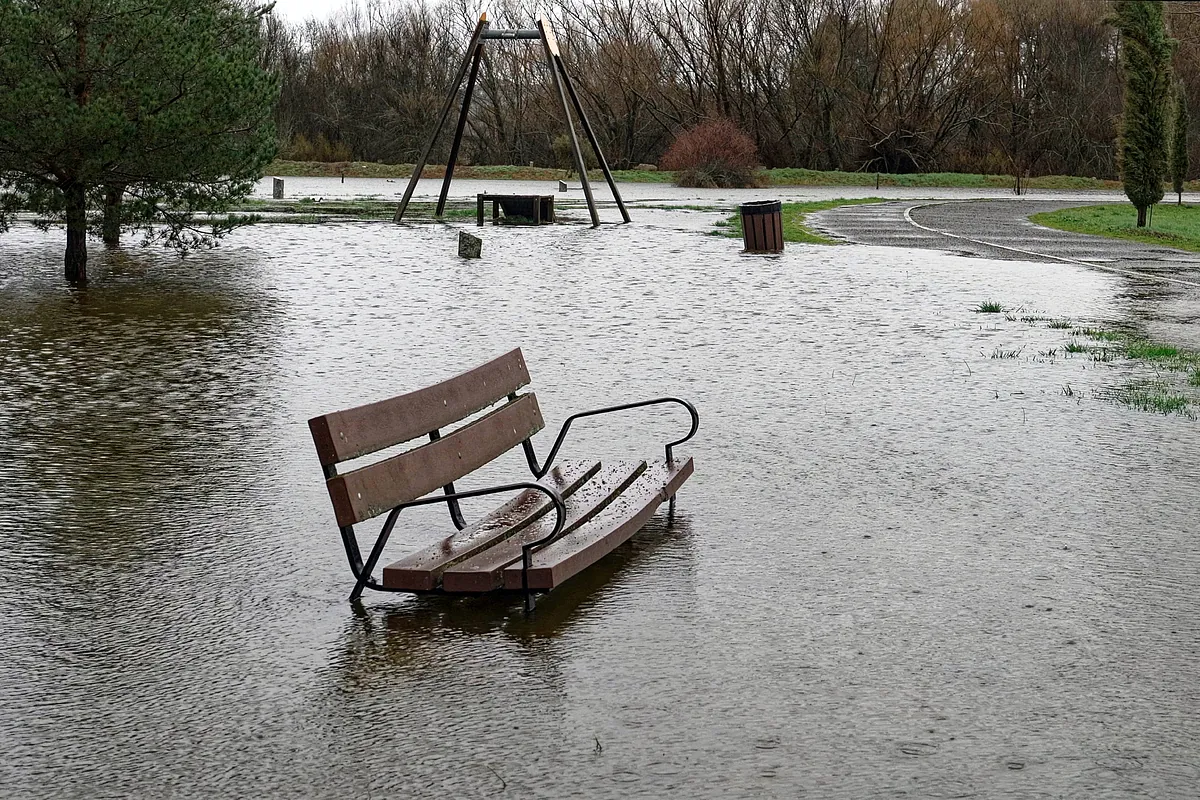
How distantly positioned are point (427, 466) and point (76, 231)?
42.7 feet

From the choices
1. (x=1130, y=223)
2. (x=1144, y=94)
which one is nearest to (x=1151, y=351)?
(x=1144, y=94)

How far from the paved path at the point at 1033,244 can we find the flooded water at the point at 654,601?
13.9 feet

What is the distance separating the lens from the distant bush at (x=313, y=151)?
6775 centimetres

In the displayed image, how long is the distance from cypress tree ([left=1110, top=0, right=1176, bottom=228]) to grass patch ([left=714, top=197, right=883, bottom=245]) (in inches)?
272

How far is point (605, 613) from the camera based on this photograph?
203 inches

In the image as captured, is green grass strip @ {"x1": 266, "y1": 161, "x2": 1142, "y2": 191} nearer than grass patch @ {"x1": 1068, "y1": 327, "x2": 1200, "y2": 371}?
No

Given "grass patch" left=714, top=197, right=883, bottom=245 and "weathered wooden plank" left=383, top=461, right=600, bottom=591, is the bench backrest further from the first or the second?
"grass patch" left=714, top=197, right=883, bottom=245

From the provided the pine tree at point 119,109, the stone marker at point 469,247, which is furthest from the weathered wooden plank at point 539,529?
the stone marker at point 469,247

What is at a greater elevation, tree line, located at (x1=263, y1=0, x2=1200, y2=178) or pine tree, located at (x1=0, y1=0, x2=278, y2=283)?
tree line, located at (x1=263, y1=0, x2=1200, y2=178)

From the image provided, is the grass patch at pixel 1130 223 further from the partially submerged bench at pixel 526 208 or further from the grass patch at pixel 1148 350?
the grass patch at pixel 1148 350

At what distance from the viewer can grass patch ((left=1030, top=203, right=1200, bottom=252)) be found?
27.8 metres

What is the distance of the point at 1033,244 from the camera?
2495cm

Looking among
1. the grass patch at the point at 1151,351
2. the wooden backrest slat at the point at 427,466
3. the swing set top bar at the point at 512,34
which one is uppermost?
the swing set top bar at the point at 512,34

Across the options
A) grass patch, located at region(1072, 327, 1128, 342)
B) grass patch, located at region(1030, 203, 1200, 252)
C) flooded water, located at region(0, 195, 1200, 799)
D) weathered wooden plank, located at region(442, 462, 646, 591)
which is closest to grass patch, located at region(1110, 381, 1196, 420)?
flooded water, located at region(0, 195, 1200, 799)
